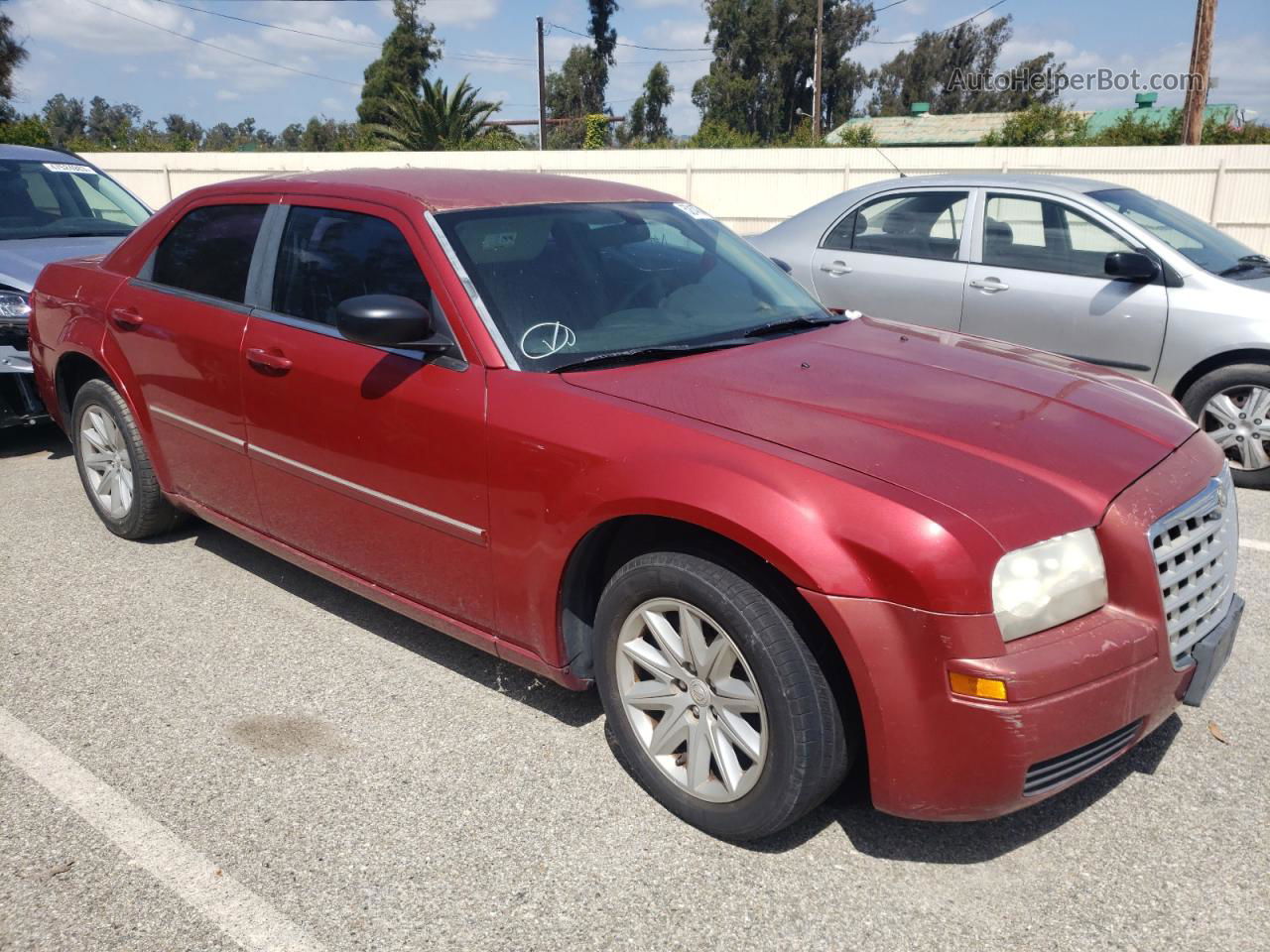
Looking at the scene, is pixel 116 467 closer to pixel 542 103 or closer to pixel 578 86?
pixel 542 103

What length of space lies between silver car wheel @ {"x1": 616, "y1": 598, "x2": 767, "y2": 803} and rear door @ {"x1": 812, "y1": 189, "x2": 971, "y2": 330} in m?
4.20

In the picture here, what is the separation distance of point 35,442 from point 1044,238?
663 cm

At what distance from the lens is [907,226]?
6.82 m

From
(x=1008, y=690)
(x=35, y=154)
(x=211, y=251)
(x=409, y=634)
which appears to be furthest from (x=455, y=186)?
(x=35, y=154)

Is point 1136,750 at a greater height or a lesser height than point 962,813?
lesser

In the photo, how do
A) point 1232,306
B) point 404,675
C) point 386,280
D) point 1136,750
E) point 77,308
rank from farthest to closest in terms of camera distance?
point 1232,306 < point 77,308 < point 404,675 < point 386,280 < point 1136,750

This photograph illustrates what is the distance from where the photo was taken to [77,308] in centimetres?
473

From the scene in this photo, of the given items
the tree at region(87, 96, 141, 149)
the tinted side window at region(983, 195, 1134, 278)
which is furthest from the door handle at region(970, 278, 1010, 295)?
the tree at region(87, 96, 141, 149)

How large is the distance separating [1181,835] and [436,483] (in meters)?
2.28

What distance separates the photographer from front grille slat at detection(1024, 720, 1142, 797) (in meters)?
2.35

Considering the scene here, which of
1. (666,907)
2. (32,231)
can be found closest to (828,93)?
(32,231)

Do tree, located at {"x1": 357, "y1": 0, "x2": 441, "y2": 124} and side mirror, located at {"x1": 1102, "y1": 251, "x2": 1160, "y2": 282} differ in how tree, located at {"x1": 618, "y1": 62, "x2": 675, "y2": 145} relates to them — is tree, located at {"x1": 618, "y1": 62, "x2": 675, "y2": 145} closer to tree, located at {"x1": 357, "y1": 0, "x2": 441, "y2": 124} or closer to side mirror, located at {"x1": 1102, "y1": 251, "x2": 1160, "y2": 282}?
tree, located at {"x1": 357, "y1": 0, "x2": 441, "y2": 124}

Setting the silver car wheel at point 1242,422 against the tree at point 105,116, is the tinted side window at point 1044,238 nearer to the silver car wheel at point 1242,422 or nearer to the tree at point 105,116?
the silver car wheel at point 1242,422

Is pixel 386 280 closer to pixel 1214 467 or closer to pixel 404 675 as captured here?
pixel 404 675
